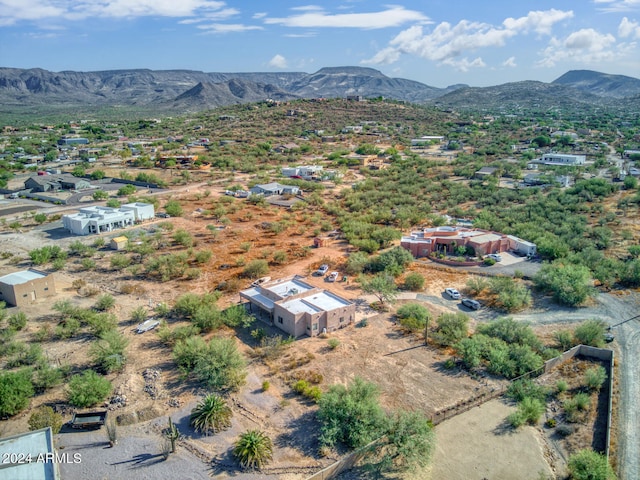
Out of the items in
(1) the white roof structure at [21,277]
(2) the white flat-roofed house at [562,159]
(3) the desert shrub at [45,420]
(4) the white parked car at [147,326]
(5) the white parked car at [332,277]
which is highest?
(2) the white flat-roofed house at [562,159]

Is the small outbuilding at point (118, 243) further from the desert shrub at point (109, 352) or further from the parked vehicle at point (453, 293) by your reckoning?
the parked vehicle at point (453, 293)

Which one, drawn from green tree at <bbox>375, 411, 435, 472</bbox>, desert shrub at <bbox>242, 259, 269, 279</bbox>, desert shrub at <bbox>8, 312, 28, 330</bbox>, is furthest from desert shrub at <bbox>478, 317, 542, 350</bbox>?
desert shrub at <bbox>8, 312, 28, 330</bbox>

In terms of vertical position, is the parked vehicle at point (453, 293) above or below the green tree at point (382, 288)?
below

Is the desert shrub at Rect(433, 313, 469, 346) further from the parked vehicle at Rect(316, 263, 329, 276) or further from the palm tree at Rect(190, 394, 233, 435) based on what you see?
the palm tree at Rect(190, 394, 233, 435)

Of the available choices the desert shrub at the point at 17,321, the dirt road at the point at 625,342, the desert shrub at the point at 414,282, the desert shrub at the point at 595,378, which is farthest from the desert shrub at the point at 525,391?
the desert shrub at the point at 17,321

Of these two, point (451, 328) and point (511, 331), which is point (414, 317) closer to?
point (451, 328)

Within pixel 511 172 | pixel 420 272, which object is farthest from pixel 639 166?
pixel 420 272
